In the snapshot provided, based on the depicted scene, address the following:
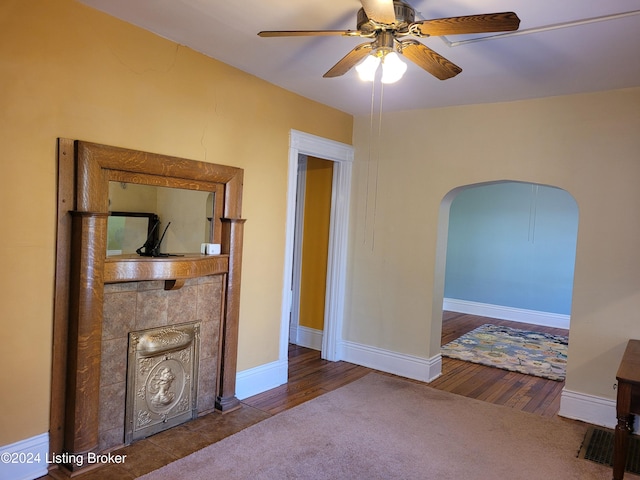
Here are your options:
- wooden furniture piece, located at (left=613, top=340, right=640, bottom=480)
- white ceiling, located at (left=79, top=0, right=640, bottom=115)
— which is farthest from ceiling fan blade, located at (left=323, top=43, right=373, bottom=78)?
wooden furniture piece, located at (left=613, top=340, right=640, bottom=480)

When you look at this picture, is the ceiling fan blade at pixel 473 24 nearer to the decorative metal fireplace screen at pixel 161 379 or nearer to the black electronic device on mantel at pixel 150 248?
the black electronic device on mantel at pixel 150 248

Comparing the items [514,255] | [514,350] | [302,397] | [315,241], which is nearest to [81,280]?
[302,397]

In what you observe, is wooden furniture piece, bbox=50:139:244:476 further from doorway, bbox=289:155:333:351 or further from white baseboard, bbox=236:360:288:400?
doorway, bbox=289:155:333:351

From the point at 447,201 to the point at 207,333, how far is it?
254 cm

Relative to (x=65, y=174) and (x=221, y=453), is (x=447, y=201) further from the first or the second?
(x=65, y=174)

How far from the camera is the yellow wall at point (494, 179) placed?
11.3ft

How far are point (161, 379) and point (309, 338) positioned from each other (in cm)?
240

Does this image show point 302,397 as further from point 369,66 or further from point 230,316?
point 369,66

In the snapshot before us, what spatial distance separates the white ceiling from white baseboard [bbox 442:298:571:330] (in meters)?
4.02

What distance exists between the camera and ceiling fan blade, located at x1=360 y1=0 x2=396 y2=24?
1.74 m

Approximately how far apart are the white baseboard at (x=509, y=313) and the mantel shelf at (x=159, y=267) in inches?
179

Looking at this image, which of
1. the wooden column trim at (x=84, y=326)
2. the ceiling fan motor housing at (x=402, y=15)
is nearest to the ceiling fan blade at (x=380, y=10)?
the ceiling fan motor housing at (x=402, y=15)

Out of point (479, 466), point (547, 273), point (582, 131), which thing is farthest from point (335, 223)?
point (547, 273)

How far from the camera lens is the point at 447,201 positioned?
4379 millimetres
